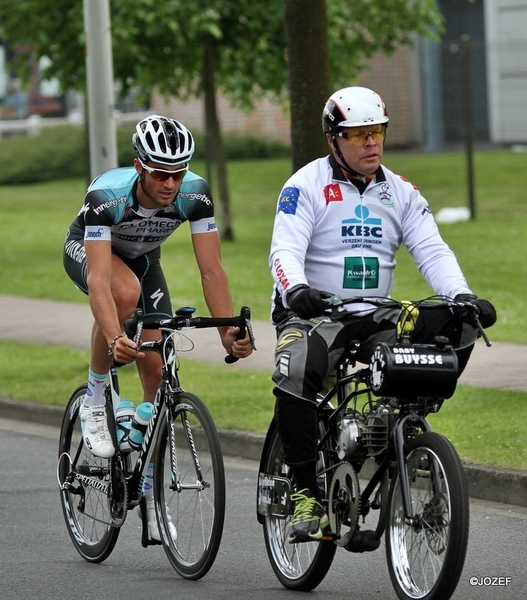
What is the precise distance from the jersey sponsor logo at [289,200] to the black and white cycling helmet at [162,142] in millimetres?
512

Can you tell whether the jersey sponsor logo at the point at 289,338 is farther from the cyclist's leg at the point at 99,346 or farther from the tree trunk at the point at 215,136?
the tree trunk at the point at 215,136

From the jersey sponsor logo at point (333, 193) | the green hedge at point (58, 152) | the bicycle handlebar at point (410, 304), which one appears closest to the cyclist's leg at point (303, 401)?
the bicycle handlebar at point (410, 304)

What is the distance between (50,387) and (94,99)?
2.34 metres

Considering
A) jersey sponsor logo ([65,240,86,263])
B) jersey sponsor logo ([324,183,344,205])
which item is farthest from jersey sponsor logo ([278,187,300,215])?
jersey sponsor logo ([65,240,86,263])

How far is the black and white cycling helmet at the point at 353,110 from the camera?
5605 mm

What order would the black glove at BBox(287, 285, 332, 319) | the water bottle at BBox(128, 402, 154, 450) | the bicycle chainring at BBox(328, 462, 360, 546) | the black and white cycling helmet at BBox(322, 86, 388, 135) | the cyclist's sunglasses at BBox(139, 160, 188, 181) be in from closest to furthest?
the black glove at BBox(287, 285, 332, 319) < the bicycle chainring at BBox(328, 462, 360, 546) < the black and white cycling helmet at BBox(322, 86, 388, 135) < the cyclist's sunglasses at BBox(139, 160, 188, 181) < the water bottle at BBox(128, 402, 154, 450)

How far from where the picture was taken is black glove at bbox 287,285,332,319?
17.2 feet

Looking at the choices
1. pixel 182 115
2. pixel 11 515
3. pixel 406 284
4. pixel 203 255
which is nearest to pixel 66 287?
pixel 406 284

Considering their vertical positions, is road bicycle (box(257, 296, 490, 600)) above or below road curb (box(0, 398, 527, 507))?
above

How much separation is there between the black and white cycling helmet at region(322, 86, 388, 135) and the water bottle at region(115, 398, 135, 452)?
165 cm

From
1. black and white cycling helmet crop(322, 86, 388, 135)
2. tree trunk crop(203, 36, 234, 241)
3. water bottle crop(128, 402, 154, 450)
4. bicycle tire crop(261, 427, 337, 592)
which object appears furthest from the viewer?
tree trunk crop(203, 36, 234, 241)

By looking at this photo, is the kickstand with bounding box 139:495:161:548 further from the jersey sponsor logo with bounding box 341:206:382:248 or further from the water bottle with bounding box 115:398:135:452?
the jersey sponsor logo with bounding box 341:206:382:248

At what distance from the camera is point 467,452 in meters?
8.01

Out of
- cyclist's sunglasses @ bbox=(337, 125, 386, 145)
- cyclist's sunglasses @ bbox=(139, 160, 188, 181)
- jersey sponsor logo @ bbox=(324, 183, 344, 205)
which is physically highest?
cyclist's sunglasses @ bbox=(337, 125, 386, 145)
